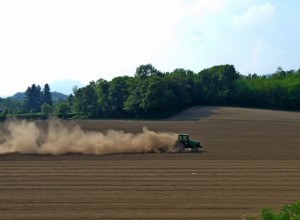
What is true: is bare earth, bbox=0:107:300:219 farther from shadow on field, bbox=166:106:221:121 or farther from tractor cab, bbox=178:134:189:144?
shadow on field, bbox=166:106:221:121

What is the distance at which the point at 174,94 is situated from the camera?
8656 centimetres

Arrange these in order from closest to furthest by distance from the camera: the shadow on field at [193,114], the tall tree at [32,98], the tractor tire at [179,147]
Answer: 1. the tractor tire at [179,147]
2. the shadow on field at [193,114]
3. the tall tree at [32,98]

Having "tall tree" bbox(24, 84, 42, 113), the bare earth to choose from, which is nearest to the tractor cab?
the bare earth

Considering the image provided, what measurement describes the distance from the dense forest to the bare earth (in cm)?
4479

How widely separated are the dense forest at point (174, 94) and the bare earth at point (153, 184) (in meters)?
44.8

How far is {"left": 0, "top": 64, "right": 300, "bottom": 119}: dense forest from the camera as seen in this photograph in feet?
274

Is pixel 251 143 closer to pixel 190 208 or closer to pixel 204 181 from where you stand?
pixel 204 181

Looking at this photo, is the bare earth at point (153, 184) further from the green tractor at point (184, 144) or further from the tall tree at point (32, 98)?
the tall tree at point (32, 98)

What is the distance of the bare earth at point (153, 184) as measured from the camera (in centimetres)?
1711

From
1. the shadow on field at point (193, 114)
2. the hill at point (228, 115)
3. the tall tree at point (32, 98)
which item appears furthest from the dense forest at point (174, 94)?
the tall tree at point (32, 98)

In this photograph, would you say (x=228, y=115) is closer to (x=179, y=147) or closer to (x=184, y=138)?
(x=184, y=138)

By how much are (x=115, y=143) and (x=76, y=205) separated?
18435 millimetres

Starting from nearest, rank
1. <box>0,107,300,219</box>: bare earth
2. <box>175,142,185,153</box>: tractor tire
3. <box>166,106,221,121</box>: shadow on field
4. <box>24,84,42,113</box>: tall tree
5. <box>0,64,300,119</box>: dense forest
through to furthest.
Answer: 1. <box>0,107,300,219</box>: bare earth
2. <box>175,142,185,153</box>: tractor tire
3. <box>166,106,221,121</box>: shadow on field
4. <box>0,64,300,119</box>: dense forest
5. <box>24,84,42,113</box>: tall tree

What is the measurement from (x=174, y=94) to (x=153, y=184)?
65.2 metres
